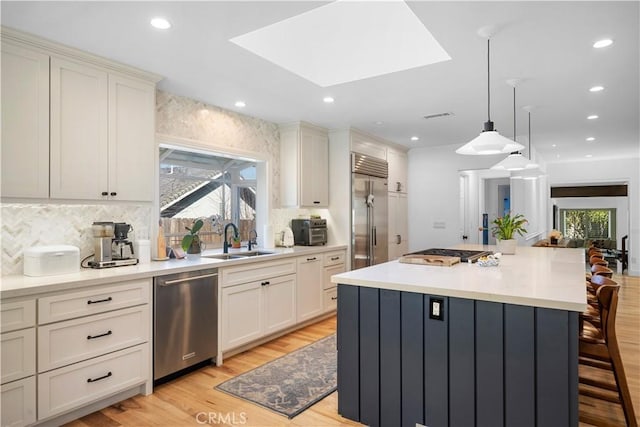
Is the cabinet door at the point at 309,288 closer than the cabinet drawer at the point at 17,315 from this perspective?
No

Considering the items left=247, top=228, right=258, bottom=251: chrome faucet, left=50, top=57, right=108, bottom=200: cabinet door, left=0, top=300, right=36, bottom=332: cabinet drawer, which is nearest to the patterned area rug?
left=0, top=300, right=36, bottom=332: cabinet drawer

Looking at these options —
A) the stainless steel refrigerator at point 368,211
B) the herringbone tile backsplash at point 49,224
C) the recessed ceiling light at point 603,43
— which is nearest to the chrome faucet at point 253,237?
the stainless steel refrigerator at point 368,211

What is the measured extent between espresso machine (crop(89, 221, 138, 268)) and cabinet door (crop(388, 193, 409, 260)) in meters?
3.92

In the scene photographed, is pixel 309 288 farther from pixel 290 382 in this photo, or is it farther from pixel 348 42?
pixel 348 42

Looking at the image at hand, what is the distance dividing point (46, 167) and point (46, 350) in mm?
1106

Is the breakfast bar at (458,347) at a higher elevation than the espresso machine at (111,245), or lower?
lower

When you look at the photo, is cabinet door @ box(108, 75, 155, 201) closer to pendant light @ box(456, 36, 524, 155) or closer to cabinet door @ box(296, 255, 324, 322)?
cabinet door @ box(296, 255, 324, 322)

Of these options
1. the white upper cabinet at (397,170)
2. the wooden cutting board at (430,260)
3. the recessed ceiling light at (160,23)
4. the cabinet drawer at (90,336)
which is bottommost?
the cabinet drawer at (90,336)

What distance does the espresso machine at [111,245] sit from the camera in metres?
2.71

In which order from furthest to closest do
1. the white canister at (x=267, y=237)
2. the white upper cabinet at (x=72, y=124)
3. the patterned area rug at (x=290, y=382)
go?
the white canister at (x=267, y=237) < the patterned area rug at (x=290, y=382) < the white upper cabinet at (x=72, y=124)

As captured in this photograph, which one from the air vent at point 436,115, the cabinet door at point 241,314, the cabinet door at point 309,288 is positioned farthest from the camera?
the air vent at point 436,115

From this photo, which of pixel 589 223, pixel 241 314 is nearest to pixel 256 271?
pixel 241 314

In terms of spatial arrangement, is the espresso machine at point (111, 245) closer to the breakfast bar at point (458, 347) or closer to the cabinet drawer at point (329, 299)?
the breakfast bar at point (458, 347)

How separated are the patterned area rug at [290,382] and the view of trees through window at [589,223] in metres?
10.9
